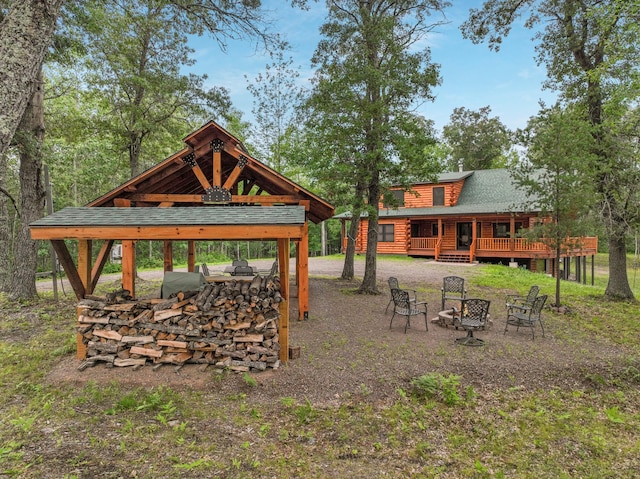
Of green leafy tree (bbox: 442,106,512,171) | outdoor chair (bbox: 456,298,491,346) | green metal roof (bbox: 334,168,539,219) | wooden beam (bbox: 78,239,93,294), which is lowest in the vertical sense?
outdoor chair (bbox: 456,298,491,346)

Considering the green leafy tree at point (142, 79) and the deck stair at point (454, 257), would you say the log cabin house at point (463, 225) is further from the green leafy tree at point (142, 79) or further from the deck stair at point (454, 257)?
the green leafy tree at point (142, 79)

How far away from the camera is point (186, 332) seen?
18.0 feet

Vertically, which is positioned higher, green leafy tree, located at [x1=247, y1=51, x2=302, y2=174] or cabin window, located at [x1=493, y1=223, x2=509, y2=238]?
green leafy tree, located at [x1=247, y1=51, x2=302, y2=174]

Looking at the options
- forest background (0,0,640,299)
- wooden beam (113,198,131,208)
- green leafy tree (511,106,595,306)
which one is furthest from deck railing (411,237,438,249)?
wooden beam (113,198,131,208)

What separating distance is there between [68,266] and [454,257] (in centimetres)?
2043

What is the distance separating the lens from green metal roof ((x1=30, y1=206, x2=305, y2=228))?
5160 millimetres

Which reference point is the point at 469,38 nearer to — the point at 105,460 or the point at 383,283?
the point at 383,283

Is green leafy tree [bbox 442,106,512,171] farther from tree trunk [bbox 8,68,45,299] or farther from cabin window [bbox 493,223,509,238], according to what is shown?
tree trunk [bbox 8,68,45,299]

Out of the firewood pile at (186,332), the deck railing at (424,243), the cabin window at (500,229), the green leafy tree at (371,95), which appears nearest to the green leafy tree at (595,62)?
the green leafy tree at (371,95)

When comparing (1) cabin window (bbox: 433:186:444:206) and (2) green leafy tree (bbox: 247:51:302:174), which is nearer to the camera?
(2) green leafy tree (bbox: 247:51:302:174)

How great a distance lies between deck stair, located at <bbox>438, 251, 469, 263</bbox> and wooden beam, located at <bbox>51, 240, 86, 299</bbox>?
64.8 feet

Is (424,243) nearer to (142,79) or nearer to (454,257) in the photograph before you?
(454,257)

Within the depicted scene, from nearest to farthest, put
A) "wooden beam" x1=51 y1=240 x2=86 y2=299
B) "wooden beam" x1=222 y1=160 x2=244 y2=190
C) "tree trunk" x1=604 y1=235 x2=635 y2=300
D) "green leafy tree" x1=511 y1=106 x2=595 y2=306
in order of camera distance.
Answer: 1. "wooden beam" x1=51 y1=240 x2=86 y2=299
2. "wooden beam" x1=222 y1=160 x2=244 y2=190
3. "green leafy tree" x1=511 y1=106 x2=595 y2=306
4. "tree trunk" x1=604 y1=235 x2=635 y2=300

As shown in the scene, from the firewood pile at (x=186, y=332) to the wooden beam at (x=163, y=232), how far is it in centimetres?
112
